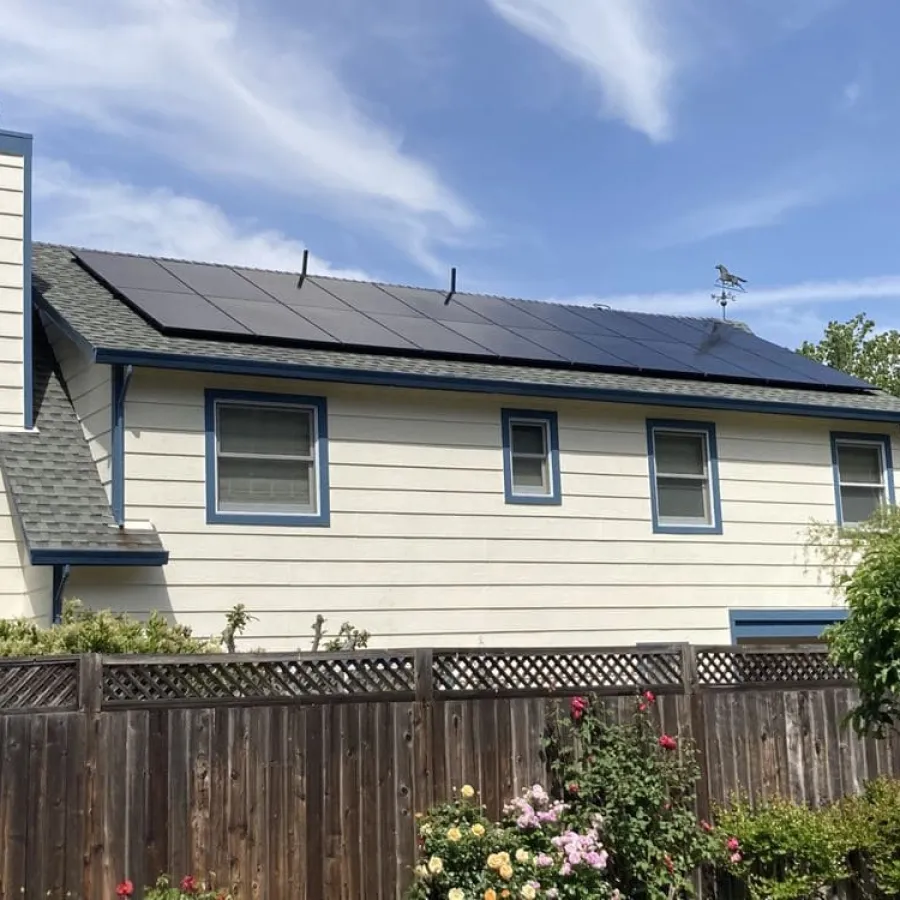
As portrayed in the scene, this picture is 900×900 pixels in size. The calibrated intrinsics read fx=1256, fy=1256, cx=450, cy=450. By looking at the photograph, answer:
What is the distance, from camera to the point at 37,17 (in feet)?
38.1

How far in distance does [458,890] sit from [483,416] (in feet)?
19.9

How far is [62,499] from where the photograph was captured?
34.7ft

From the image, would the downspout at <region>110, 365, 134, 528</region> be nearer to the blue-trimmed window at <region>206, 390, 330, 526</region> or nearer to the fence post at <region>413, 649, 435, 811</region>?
the blue-trimmed window at <region>206, 390, 330, 526</region>

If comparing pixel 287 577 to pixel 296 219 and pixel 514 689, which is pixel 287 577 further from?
pixel 296 219

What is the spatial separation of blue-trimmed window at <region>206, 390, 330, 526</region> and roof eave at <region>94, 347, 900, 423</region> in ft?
1.28

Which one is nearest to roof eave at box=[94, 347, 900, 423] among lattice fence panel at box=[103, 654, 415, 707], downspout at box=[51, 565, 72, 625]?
downspout at box=[51, 565, 72, 625]

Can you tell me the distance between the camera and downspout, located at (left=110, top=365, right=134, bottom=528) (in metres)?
10.7

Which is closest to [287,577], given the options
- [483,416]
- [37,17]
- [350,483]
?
[350,483]

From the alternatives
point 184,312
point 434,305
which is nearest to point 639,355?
point 434,305

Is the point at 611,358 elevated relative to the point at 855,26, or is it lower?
lower

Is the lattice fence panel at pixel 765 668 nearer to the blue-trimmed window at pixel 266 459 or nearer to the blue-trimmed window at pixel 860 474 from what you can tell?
the blue-trimmed window at pixel 266 459

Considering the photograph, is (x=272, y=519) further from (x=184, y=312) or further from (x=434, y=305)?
(x=434, y=305)

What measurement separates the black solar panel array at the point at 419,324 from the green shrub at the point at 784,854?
588 centimetres

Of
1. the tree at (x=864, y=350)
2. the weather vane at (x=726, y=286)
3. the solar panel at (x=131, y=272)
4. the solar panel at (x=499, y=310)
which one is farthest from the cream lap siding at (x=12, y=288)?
the tree at (x=864, y=350)
